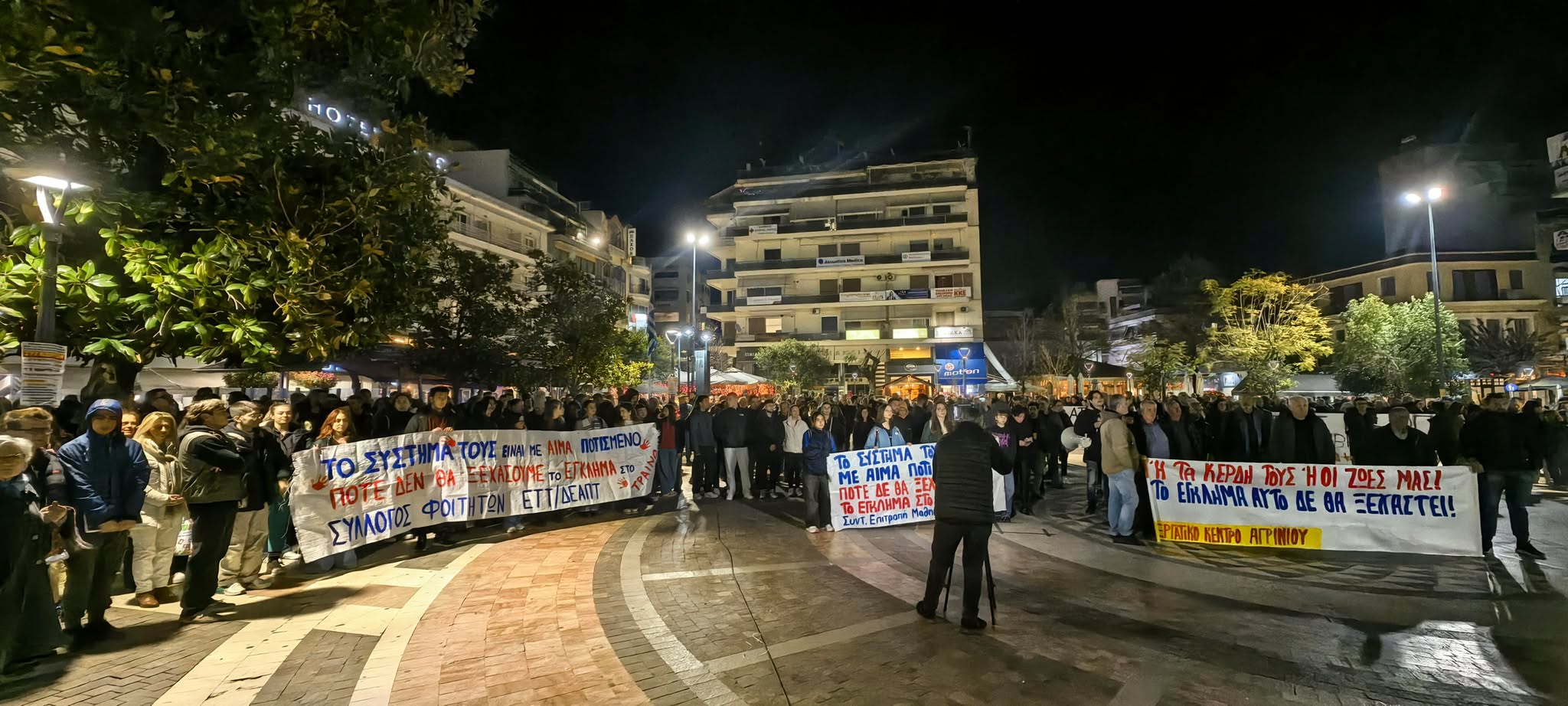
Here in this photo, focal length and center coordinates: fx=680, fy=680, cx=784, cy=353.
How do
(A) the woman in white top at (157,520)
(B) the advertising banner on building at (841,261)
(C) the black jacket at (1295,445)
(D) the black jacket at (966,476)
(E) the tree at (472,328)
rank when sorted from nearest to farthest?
(D) the black jacket at (966,476) < (A) the woman in white top at (157,520) < (C) the black jacket at (1295,445) < (E) the tree at (472,328) < (B) the advertising banner on building at (841,261)

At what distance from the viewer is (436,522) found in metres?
8.03

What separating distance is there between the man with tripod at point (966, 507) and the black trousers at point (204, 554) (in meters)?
5.95

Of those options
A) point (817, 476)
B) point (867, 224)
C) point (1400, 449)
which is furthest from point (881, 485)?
point (867, 224)

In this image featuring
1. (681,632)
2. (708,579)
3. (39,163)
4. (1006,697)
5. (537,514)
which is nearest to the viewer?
(1006,697)

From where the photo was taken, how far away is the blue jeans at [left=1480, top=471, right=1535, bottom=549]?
25.6ft

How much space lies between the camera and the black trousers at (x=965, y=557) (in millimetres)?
5367

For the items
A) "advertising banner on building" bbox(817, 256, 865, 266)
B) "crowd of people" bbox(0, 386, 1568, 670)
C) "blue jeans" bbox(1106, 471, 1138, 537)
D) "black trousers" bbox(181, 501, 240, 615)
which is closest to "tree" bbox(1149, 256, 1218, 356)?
"advertising banner on building" bbox(817, 256, 865, 266)

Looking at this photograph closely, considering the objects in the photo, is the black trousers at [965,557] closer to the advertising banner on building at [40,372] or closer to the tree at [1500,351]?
the advertising banner on building at [40,372]

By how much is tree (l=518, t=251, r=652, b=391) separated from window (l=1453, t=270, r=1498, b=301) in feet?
165

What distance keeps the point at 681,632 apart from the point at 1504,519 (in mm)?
12055

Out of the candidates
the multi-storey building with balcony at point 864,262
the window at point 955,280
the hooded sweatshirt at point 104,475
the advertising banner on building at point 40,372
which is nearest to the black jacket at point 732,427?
the hooded sweatshirt at point 104,475

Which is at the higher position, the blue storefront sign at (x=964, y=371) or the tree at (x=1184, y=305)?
the tree at (x=1184, y=305)

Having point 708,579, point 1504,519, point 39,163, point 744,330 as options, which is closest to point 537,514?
point 708,579

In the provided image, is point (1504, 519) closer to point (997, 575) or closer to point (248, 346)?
point (997, 575)
